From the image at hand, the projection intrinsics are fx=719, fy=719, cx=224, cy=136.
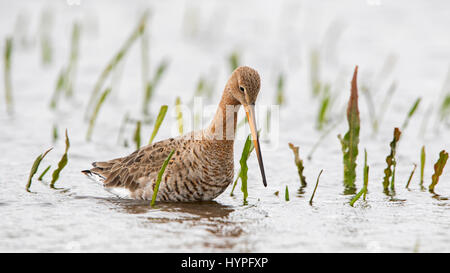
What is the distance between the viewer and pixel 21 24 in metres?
14.0

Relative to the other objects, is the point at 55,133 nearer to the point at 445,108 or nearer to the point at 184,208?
the point at 184,208

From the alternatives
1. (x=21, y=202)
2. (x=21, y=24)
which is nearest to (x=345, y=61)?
(x=21, y=24)

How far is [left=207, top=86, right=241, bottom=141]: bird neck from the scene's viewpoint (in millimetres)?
6430

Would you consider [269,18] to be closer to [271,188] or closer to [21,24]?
[21,24]

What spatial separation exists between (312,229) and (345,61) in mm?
7957

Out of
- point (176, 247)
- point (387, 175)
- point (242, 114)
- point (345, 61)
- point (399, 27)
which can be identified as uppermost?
point (399, 27)

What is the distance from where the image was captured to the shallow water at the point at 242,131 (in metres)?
5.54

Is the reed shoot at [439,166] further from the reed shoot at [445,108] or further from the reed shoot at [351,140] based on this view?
the reed shoot at [445,108]

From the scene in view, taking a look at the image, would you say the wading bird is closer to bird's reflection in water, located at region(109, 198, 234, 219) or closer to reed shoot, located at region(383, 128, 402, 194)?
bird's reflection in water, located at region(109, 198, 234, 219)

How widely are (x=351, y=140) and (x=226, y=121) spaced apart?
124 centimetres

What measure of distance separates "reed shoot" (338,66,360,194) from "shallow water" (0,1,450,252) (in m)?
0.17

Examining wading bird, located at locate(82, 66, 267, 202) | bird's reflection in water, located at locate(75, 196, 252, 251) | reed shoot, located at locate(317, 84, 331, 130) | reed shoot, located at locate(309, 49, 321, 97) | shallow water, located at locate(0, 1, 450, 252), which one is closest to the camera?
bird's reflection in water, located at locate(75, 196, 252, 251)

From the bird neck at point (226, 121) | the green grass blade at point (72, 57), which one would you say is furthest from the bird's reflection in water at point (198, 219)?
the green grass blade at point (72, 57)

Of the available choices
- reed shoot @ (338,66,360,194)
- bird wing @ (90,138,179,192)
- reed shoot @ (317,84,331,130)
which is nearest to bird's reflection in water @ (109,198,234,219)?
bird wing @ (90,138,179,192)
